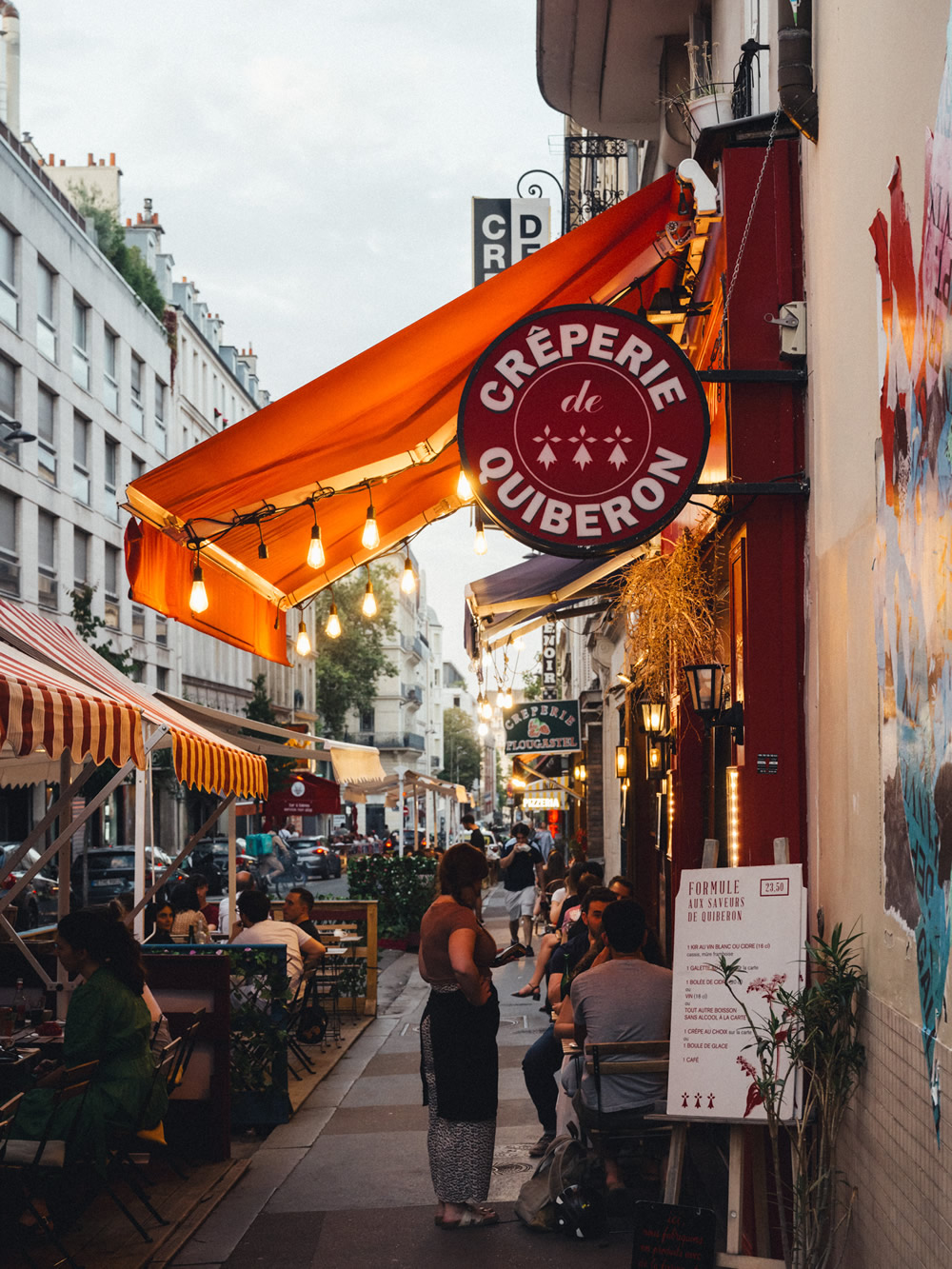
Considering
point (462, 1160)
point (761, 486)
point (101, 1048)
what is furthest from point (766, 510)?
point (101, 1048)

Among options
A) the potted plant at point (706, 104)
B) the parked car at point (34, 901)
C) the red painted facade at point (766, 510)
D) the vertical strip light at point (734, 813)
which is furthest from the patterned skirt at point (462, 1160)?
the parked car at point (34, 901)

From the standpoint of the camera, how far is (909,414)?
13.5 ft

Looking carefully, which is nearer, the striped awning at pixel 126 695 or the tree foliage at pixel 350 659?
the striped awning at pixel 126 695

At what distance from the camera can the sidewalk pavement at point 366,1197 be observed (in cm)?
638

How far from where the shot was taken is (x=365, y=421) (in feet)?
24.2

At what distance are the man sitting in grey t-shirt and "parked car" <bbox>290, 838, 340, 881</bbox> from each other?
3827cm

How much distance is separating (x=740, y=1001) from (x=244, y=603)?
16.5 feet

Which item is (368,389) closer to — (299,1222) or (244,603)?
(244,603)

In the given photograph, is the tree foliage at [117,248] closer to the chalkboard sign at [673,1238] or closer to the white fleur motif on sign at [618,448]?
the white fleur motif on sign at [618,448]

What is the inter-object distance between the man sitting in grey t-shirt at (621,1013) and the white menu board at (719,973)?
1079mm

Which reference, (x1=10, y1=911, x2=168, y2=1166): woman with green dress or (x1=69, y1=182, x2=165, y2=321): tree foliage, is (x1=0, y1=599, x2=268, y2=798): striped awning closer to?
(x1=10, y1=911, x2=168, y2=1166): woman with green dress

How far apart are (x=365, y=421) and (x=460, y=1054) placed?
3427 millimetres

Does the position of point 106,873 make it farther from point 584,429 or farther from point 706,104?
point 584,429

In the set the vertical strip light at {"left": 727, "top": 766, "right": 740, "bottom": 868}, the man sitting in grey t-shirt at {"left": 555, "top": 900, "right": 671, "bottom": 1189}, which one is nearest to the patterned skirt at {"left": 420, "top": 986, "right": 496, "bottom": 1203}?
the man sitting in grey t-shirt at {"left": 555, "top": 900, "right": 671, "bottom": 1189}
